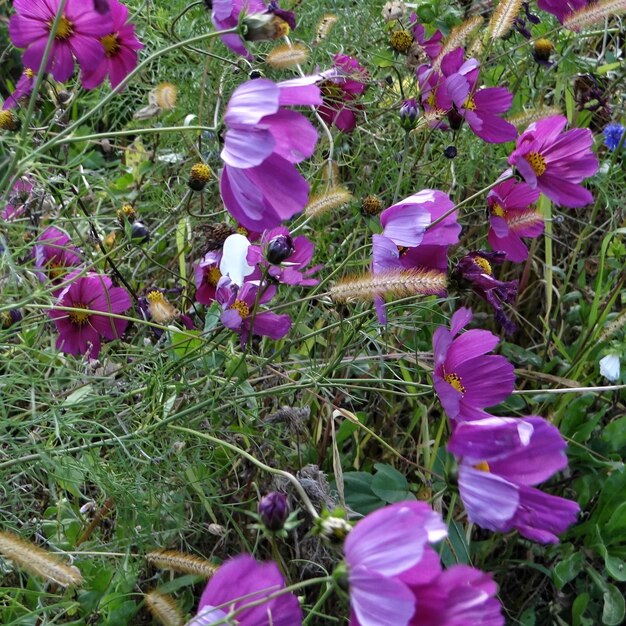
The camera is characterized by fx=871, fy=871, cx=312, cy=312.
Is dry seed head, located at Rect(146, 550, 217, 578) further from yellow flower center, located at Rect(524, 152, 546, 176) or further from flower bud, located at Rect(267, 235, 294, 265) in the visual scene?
yellow flower center, located at Rect(524, 152, 546, 176)

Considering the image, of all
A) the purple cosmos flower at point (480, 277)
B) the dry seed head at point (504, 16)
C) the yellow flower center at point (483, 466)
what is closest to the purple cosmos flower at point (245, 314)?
the purple cosmos flower at point (480, 277)

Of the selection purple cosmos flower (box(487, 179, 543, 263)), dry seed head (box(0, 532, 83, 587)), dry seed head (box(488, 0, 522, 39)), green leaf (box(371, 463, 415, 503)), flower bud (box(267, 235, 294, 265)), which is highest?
dry seed head (box(488, 0, 522, 39))

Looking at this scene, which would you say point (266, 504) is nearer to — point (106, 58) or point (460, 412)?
point (460, 412)

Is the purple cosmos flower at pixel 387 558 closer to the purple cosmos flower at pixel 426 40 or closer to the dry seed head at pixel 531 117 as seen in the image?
the dry seed head at pixel 531 117

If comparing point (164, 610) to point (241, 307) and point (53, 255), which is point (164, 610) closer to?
point (241, 307)

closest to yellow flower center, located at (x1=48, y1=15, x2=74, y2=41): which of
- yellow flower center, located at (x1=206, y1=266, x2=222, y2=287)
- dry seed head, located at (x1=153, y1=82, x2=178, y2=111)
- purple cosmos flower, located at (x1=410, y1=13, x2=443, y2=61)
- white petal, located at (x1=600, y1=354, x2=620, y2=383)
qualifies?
dry seed head, located at (x1=153, y1=82, x2=178, y2=111)
